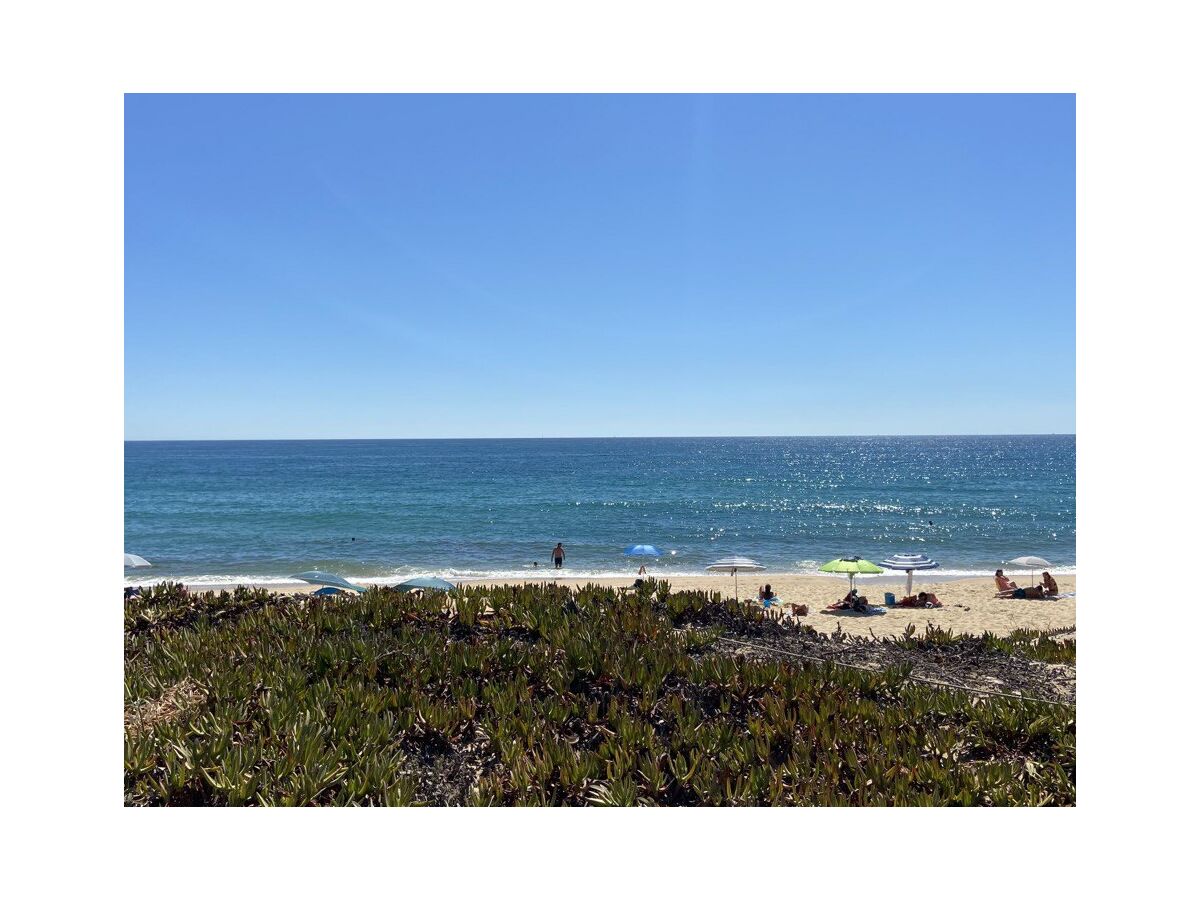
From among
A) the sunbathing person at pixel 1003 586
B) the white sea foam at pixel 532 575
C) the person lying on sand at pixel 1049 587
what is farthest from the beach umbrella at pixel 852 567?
the person lying on sand at pixel 1049 587

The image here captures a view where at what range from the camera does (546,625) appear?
25.6ft

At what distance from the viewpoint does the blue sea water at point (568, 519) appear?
105 feet

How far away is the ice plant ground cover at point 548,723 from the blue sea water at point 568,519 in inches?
856

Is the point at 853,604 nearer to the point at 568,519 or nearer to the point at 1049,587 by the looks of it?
the point at 1049,587

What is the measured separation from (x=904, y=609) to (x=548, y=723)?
17855mm

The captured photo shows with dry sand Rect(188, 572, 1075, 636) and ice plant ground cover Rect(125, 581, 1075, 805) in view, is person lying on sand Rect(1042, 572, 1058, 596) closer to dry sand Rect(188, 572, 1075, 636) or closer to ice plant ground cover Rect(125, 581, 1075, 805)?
dry sand Rect(188, 572, 1075, 636)

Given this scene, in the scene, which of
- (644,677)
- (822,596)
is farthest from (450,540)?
(644,677)

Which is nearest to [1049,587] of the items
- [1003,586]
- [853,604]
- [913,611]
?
[1003,586]

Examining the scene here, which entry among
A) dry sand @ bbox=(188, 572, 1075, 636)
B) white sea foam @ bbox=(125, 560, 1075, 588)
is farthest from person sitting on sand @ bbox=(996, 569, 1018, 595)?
white sea foam @ bbox=(125, 560, 1075, 588)

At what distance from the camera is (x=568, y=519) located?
156ft

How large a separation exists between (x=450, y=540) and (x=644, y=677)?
3332 cm

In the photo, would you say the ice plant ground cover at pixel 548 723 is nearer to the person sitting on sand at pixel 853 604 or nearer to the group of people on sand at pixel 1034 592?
the person sitting on sand at pixel 853 604

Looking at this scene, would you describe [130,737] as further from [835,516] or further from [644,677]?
[835,516]
